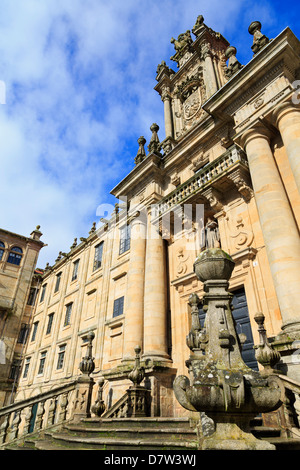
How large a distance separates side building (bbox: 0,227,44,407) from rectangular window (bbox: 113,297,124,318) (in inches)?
616

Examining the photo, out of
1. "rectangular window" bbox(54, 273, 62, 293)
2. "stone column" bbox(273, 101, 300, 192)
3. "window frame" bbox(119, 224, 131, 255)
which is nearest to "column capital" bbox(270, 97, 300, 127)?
"stone column" bbox(273, 101, 300, 192)

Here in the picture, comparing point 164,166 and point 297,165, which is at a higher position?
point 164,166

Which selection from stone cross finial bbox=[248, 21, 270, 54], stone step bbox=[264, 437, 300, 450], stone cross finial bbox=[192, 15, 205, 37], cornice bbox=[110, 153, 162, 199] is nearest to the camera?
stone step bbox=[264, 437, 300, 450]

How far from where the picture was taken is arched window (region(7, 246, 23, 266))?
3097 cm

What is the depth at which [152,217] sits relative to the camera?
14.5 metres

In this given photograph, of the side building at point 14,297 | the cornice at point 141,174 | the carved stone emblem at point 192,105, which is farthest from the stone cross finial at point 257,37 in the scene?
the side building at point 14,297

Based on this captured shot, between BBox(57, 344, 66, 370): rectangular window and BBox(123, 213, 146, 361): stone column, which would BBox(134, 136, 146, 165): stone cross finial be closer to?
BBox(123, 213, 146, 361): stone column

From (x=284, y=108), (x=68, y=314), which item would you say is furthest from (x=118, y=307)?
(x=284, y=108)

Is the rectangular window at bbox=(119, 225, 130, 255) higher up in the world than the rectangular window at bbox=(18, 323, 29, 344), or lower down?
higher up

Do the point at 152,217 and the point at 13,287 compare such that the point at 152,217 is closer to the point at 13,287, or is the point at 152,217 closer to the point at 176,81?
the point at 176,81

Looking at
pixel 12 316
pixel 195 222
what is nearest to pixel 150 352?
pixel 195 222

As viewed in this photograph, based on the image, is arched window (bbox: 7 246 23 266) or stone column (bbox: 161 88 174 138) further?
arched window (bbox: 7 246 23 266)

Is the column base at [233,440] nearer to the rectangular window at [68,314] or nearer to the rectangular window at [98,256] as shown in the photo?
the rectangular window at [98,256]

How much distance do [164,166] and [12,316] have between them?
22.2 metres
